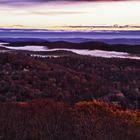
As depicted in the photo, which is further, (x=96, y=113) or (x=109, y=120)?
(x=96, y=113)

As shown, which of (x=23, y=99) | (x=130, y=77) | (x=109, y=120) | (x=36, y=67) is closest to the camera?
(x=109, y=120)

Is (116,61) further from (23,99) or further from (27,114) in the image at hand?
(27,114)

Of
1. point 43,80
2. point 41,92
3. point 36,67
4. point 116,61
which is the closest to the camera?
point 41,92

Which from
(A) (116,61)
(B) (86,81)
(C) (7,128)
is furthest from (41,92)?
(A) (116,61)

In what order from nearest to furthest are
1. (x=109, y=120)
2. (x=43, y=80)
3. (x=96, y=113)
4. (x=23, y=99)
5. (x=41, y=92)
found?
(x=109, y=120) → (x=96, y=113) → (x=23, y=99) → (x=41, y=92) → (x=43, y=80)

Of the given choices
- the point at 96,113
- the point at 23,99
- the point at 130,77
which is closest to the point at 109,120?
the point at 96,113

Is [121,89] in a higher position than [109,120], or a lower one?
lower

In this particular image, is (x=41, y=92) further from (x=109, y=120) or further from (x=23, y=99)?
(x=109, y=120)

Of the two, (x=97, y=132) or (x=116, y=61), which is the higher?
(x=97, y=132)

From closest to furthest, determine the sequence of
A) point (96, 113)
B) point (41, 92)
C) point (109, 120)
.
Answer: point (109, 120) → point (96, 113) → point (41, 92)
